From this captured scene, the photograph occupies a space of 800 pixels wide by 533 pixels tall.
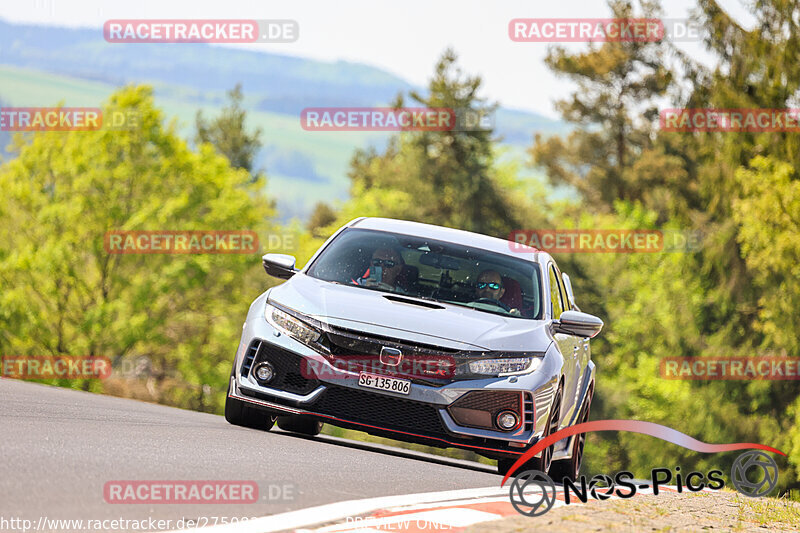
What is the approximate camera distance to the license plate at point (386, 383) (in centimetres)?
855

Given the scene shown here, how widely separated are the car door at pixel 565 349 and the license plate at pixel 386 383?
1.50 m

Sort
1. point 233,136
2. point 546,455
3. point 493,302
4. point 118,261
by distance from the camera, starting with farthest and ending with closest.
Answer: point 233,136 → point 118,261 → point 493,302 → point 546,455

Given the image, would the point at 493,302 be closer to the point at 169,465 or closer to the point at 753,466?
the point at 753,466

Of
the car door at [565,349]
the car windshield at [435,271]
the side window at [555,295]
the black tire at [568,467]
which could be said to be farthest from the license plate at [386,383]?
the black tire at [568,467]

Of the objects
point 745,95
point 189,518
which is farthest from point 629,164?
point 189,518

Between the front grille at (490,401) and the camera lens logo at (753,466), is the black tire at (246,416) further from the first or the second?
the camera lens logo at (753,466)

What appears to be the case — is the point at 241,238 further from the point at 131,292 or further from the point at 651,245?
the point at 651,245

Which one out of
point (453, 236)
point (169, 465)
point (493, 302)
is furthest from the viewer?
point (453, 236)

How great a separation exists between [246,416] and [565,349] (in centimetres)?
276

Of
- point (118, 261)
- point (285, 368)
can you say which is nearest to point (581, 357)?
point (285, 368)

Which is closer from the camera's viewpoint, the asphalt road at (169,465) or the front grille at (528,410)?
the asphalt road at (169,465)

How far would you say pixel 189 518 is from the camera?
20.1 ft

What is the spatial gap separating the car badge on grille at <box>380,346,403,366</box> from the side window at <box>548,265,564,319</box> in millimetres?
1993

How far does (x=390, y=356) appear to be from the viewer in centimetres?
855
